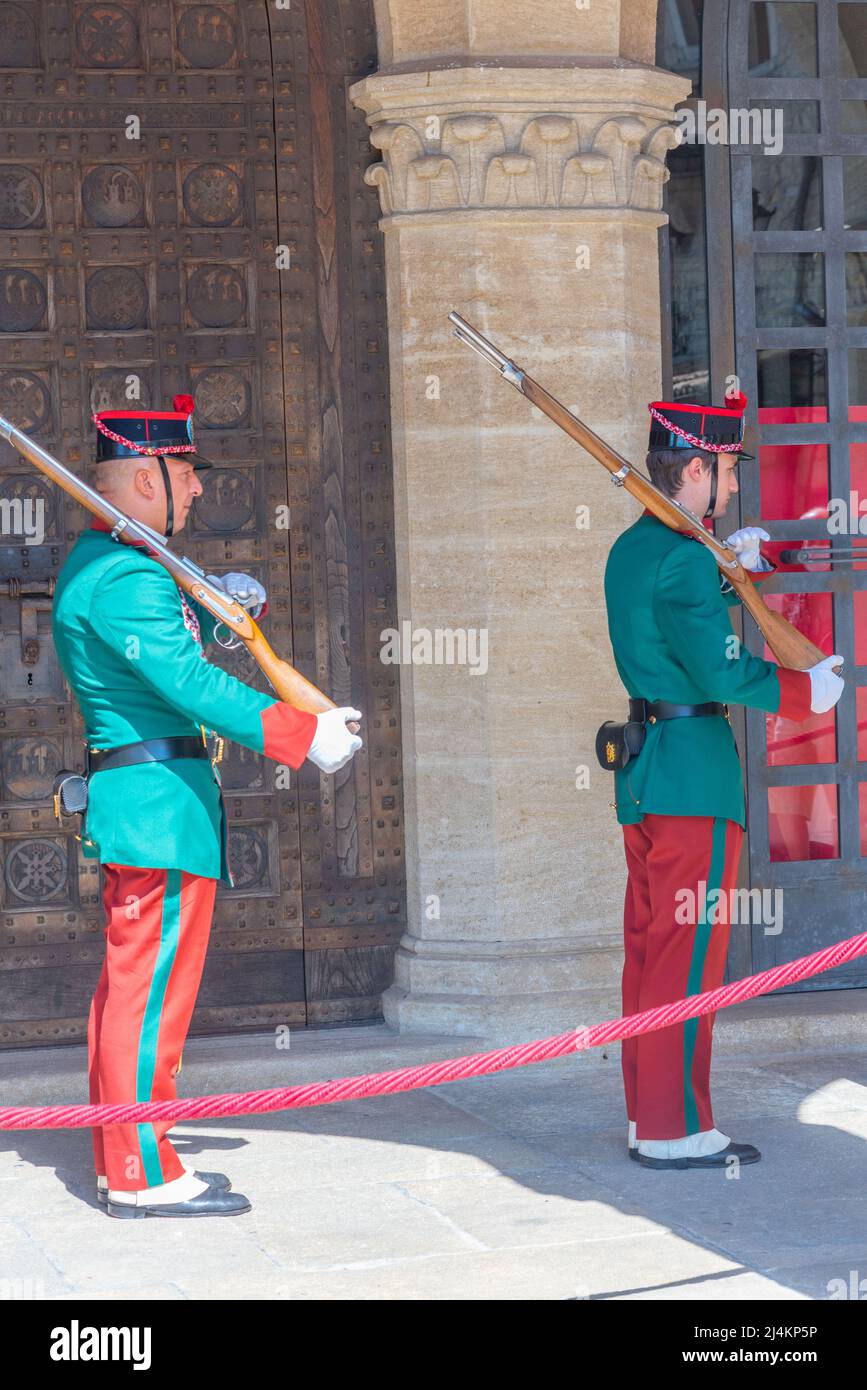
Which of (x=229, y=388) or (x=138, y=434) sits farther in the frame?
(x=229, y=388)

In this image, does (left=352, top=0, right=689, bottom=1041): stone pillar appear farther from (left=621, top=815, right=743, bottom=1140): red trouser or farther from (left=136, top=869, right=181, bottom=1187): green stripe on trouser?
(left=136, top=869, right=181, bottom=1187): green stripe on trouser

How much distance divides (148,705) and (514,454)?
1.90m

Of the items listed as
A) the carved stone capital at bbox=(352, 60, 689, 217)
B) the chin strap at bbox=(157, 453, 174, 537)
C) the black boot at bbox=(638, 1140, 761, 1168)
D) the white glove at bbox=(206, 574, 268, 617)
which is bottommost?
the black boot at bbox=(638, 1140, 761, 1168)

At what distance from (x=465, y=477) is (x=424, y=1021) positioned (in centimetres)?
173

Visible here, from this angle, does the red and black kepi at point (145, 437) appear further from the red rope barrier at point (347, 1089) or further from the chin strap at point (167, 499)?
the red rope barrier at point (347, 1089)

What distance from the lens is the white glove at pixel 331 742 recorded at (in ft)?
15.4

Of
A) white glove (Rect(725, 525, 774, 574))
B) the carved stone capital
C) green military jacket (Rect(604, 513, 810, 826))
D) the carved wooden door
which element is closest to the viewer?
green military jacket (Rect(604, 513, 810, 826))

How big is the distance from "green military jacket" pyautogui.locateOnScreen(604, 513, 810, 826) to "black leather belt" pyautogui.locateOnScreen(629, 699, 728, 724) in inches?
0.5

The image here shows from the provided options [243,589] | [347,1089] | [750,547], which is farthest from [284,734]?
[750,547]

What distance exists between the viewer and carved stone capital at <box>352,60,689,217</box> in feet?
20.7

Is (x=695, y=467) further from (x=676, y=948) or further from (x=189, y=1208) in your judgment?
(x=189, y=1208)

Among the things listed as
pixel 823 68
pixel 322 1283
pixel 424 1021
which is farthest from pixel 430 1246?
pixel 823 68

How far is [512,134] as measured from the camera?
6332 mm

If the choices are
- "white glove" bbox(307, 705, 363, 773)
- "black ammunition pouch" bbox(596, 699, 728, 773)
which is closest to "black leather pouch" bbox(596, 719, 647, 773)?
"black ammunition pouch" bbox(596, 699, 728, 773)
